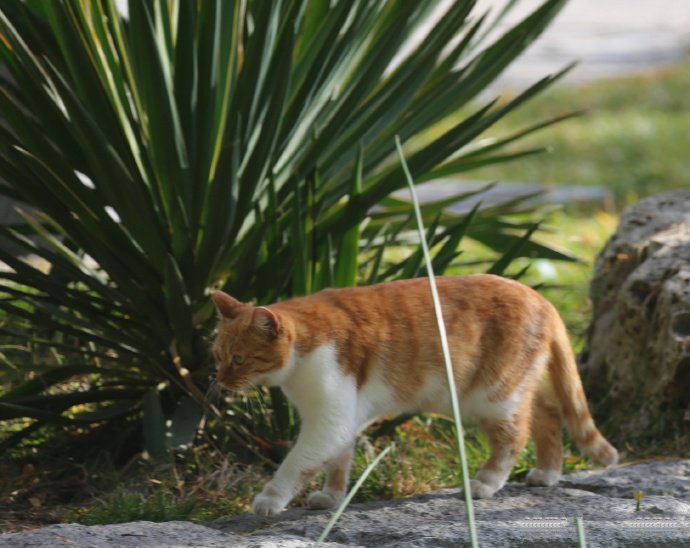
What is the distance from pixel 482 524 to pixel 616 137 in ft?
21.9

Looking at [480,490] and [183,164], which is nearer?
[480,490]

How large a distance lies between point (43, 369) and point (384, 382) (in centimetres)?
114

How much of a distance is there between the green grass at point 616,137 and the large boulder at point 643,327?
8.43ft

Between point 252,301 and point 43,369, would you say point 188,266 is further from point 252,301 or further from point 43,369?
point 43,369

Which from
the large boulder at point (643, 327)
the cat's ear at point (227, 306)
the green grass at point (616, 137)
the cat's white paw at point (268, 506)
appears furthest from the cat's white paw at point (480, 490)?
the green grass at point (616, 137)

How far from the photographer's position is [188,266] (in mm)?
3309

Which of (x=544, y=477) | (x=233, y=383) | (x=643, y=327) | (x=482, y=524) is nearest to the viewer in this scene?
(x=482, y=524)

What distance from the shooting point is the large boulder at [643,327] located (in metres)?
3.57

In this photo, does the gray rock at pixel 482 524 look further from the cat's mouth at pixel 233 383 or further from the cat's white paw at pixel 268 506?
the cat's mouth at pixel 233 383

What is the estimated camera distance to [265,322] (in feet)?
9.04

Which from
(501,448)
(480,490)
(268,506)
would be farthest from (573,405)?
(268,506)

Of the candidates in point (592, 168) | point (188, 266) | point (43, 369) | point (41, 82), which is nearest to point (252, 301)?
point (188, 266)

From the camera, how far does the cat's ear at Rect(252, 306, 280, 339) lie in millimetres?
2736

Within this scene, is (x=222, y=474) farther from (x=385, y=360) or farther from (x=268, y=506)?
(x=385, y=360)
